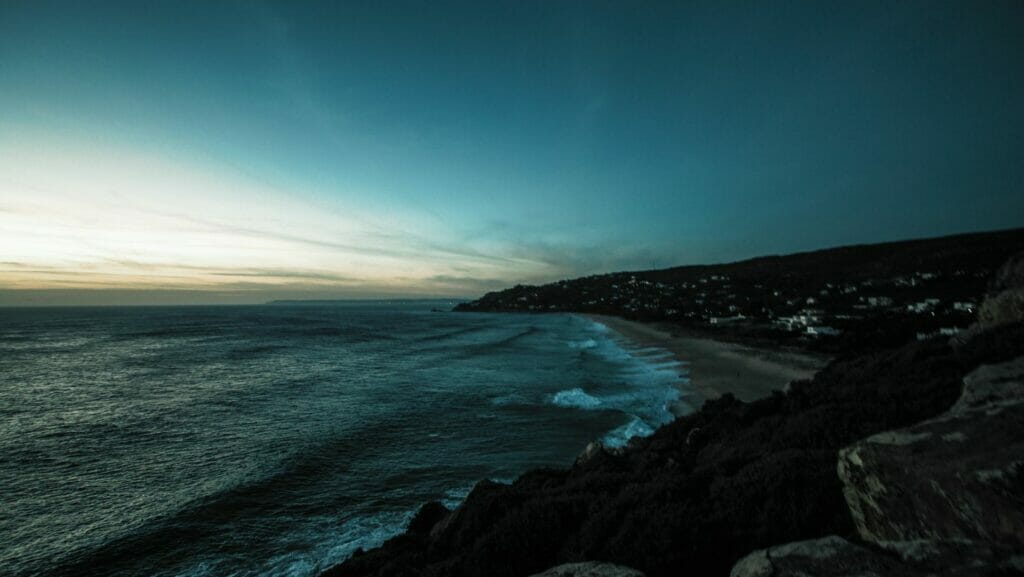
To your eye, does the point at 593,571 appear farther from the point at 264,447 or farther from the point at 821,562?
the point at 264,447

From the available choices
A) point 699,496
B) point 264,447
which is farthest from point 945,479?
point 264,447

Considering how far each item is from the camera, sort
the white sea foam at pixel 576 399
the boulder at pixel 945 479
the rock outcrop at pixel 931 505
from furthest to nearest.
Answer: the white sea foam at pixel 576 399 < the boulder at pixel 945 479 < the rock outcrop at pixel 931 505

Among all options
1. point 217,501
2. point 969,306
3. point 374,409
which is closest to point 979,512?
point 217,501

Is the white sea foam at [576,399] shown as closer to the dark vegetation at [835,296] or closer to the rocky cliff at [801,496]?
the rocky cliff at [801,496]

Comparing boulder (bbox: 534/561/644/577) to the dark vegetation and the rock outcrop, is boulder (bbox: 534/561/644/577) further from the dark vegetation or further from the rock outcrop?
the dark vegetation

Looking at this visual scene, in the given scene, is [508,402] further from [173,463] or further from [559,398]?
[173,463]

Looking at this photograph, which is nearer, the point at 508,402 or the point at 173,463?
the point at 173,463

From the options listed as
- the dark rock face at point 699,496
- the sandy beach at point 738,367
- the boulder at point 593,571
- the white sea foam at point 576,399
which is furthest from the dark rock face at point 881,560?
the sandy beach at point 738,367
